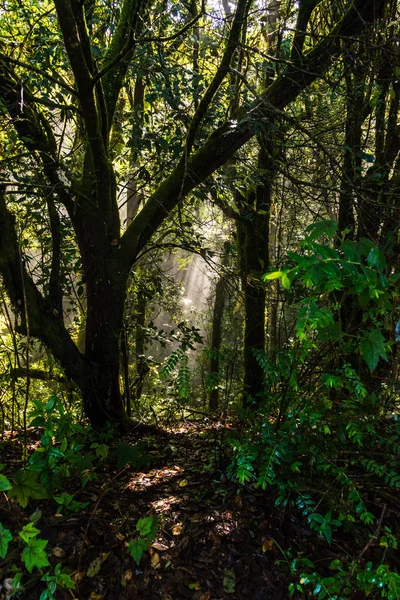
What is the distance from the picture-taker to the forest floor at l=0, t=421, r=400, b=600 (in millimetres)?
2129

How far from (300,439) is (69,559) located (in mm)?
1550

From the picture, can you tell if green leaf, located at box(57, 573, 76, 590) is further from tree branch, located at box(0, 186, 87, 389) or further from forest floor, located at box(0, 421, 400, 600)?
tree branch, located at box(0, 186, 87, 389)

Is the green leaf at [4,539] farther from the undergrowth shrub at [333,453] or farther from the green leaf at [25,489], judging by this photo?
the undergrowth shrub at [333,453]

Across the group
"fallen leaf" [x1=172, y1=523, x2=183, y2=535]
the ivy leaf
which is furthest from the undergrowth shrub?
"fallen leaf" [x1=172, y1=523, x2=183, y2=535]

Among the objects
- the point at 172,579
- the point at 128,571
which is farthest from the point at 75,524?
the point at 172,579

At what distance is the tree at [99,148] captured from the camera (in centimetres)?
327

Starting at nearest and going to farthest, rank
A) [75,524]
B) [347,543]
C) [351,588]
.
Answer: [351,588] < [347,543] < [75,524]

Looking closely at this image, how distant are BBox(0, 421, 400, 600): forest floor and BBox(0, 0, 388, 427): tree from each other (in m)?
1.42

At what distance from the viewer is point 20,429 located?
4293mm

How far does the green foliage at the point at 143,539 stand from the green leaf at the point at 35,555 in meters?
0.48

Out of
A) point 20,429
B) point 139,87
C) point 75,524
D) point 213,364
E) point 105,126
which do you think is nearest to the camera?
point 75,524

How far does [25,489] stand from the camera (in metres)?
2.11

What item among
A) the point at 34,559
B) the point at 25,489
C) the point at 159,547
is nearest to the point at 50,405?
the point at 25,489

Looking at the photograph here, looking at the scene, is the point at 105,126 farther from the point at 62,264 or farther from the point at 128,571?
the point at 128,571
